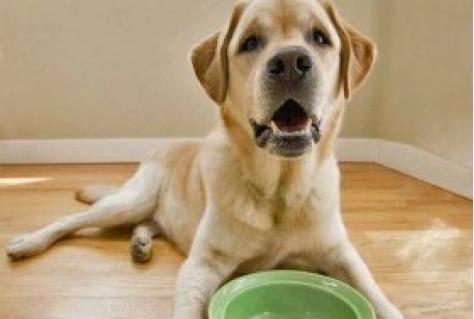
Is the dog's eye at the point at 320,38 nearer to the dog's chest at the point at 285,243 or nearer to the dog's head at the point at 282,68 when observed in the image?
the dog's head at the point at 282,68

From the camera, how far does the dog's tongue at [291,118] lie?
148 centimetres

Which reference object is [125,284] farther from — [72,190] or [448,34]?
[448,34]

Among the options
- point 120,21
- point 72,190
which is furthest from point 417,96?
point 72,190

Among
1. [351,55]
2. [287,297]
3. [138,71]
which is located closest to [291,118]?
[351,55]

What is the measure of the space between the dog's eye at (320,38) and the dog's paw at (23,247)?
1213mm

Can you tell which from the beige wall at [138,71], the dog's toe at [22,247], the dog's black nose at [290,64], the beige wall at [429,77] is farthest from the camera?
the beige wall at [138,71]

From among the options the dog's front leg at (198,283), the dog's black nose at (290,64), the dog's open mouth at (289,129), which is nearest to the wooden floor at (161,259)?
the dog's front leg at (198,283)

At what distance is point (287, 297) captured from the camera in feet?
4.92

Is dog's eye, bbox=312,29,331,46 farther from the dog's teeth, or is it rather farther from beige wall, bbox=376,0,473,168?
beige wall, bbox=376,0,473,168

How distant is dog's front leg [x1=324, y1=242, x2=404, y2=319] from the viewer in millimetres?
1498

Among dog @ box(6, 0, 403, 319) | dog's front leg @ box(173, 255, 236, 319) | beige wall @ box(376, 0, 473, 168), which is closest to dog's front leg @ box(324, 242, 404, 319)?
dog @ box(6, 0, 403, 319)

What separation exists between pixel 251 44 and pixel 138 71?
1740mm

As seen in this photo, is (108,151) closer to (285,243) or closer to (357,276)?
(285,243)

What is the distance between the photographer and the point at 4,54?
3.13 meters
